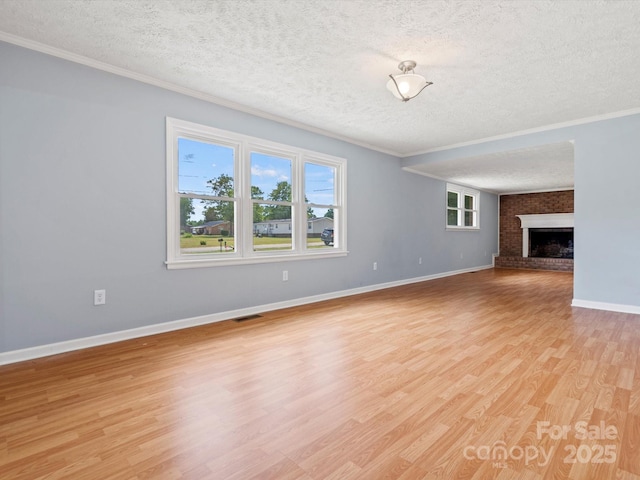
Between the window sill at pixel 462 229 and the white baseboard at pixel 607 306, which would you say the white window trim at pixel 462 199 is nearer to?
the window sill at pixel 462 229

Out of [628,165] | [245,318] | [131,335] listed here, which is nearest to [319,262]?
[245,318]

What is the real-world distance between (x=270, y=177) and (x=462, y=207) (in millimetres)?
6165

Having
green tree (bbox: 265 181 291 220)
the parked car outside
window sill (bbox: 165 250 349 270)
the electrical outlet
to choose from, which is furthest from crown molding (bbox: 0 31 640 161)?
the electrical outlet

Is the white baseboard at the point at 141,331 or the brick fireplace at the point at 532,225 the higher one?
the brick fireplace at the point at 532,225

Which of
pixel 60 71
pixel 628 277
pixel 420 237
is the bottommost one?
pixel 628 277

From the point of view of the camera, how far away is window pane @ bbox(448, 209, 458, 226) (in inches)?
323

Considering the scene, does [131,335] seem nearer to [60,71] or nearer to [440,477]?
[60,71]

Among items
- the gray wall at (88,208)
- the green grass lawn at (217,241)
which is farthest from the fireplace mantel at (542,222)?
the gray wall at (88,208)

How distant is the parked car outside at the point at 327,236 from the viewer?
5.18 meters

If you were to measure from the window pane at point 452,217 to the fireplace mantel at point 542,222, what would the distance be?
9.53ft

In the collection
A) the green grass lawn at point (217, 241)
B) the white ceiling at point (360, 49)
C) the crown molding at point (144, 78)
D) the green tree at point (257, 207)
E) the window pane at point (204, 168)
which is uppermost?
the white ceiling at point (360, 49)

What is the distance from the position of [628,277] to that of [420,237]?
11.2 feet

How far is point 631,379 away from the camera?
89.7 inches

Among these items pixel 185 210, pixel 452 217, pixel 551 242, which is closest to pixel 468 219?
pixel 452 217
